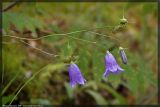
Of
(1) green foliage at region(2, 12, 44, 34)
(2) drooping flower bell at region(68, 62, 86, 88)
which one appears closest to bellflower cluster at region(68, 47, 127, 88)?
(2) drooping flower bell at region(68, 62, 86, 88)

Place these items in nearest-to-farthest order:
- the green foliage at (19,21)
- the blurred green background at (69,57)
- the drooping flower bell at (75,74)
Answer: the drooping flower bell at (75,74) → the green foliage at (19,21) → the blurred green background at (69,57)

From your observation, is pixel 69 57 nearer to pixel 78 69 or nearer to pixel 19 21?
pixel 78 69

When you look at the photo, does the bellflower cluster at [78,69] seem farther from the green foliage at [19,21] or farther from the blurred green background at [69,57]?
the green foliage at [19,21]

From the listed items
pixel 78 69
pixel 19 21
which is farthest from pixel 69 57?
pixel 19 21

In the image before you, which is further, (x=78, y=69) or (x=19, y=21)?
(x=19, y=21)

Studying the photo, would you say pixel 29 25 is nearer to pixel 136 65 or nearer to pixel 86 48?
pixel 86 48

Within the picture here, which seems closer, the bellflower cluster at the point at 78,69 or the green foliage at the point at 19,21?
the bellflower cluster at the point at 78,69

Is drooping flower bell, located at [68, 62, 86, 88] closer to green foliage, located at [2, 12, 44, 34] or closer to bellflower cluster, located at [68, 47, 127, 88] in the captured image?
bellflower cluster, located at [68, 47, 127, 88]

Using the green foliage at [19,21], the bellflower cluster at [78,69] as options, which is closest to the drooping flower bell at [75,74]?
the bellflower cluster at [78,69]

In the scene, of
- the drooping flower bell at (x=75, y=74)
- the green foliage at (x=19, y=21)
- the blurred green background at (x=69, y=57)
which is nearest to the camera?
the drooping flower bell at (x=75, y=74)
